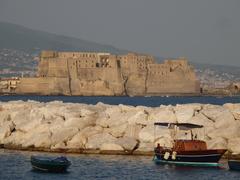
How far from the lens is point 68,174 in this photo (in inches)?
950

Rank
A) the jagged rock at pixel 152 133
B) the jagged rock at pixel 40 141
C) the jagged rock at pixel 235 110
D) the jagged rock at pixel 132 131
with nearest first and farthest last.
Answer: the jagged rock at pixel 152 133 < the jagged rock at pixel 132 131 < the jagged rock at pixel 40 141 < the jagged rock at pixel 235 110

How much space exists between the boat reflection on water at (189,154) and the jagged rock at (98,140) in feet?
7.53

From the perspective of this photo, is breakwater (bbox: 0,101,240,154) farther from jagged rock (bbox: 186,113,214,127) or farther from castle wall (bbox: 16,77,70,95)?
castle wall (bbox: 16,77,70,95)

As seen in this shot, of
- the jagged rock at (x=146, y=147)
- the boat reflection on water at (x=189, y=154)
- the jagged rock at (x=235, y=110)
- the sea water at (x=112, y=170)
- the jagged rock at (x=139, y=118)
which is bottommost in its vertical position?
the sea water at (x=112, y=170)

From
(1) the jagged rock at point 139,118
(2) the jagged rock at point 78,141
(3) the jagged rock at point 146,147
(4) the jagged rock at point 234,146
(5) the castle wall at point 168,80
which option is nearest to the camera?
(4) the jagged rock at point 234,146

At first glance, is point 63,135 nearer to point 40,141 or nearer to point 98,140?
point 40,141

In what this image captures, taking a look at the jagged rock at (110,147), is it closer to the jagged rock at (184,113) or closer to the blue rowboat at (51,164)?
the jagged rock at (184,113)

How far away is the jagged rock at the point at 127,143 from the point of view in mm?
27745

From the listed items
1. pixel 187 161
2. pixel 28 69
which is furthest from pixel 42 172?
pixel 28 69

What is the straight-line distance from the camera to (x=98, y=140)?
2822cm

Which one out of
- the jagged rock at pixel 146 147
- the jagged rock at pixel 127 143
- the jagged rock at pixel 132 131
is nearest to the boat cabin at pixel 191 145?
the jagged rock at pixel 146 147

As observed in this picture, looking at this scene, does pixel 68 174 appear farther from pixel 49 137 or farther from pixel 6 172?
pixel 49 137

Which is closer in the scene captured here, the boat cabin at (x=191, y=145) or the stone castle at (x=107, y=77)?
the boat cabin at (x=191, y=145)

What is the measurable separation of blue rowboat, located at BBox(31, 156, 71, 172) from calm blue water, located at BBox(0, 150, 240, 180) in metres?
0.21
